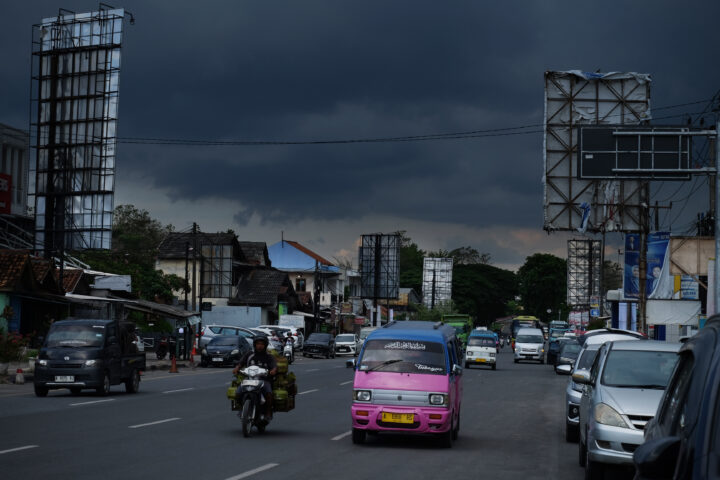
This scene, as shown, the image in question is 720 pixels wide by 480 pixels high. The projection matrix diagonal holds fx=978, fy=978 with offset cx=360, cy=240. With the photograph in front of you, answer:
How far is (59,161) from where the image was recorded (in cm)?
5475

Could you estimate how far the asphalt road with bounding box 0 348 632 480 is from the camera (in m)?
12.6

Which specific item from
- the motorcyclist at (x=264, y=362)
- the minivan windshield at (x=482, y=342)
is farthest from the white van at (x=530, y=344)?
the motorcyclist at (x=264, y=362)

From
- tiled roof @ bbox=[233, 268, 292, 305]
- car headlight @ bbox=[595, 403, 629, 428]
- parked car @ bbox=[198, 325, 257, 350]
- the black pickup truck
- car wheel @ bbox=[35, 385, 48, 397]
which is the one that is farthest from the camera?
tiled roof @ bbox=[233, 268, 292, 305]

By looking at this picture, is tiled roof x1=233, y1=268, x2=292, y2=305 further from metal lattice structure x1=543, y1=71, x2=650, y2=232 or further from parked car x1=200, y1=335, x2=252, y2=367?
metal lattice structure x1=543, y1=71, x2=650, y2=232

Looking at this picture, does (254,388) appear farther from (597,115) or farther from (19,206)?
(19,206)

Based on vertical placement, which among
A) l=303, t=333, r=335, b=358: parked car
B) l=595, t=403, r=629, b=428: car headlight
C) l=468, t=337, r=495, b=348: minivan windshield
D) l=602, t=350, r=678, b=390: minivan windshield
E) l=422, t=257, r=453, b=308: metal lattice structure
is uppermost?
l=422, t=257, r=453, b=308: metal lattice structure

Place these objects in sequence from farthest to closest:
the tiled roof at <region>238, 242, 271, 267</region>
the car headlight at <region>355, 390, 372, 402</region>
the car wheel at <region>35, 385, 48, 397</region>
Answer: the tiled roof at <region>238, 242, 271, 267</region> → the car wheel at <region>35, 385, 48, 397</region> → the car headlight at <region>355, 390, 372, 402</region>

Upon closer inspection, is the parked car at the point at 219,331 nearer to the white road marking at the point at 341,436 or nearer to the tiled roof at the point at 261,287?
the tiled roof at the point at 261,287

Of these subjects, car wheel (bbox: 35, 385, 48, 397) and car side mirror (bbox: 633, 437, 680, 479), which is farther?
car wheel (bbox: 35, 385, 48, 397)

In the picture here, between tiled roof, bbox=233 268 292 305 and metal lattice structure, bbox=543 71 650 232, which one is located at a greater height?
metal lattice structure, bbox=543 71 650 232

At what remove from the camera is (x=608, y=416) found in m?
11.9

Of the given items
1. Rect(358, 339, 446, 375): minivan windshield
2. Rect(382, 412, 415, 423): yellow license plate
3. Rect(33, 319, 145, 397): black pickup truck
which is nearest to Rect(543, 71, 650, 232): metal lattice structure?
Rect(33, 319, 145, 397): black pickup truck

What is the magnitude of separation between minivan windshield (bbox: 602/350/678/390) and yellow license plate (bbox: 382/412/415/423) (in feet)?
12.0

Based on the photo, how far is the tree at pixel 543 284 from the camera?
152500mm
